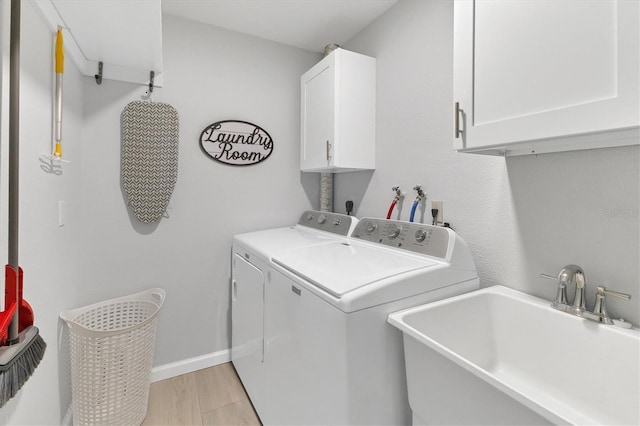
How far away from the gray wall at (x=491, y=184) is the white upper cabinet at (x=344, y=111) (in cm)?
8

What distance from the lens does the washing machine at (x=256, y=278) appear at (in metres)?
1.62

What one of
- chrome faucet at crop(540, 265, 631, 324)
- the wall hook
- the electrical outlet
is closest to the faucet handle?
chrome faucet at crop(540, 265, 631, 324)

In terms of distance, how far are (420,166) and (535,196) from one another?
64 centimetres

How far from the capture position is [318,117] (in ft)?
7.19

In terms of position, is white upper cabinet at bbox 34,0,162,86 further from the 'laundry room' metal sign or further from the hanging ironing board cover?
the 'laundry room' metal sign

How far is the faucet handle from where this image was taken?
0.99m

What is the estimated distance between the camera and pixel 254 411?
183cm

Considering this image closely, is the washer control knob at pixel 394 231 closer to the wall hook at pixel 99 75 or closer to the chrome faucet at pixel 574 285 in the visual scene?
the chrome faucet at pixel 574 285

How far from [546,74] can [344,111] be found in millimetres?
1273

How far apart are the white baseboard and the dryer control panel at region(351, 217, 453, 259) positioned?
1408 millimetres

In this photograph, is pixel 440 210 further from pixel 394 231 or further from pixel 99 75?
pixel 99 75

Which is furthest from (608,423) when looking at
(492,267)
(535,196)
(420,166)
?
(420,166)

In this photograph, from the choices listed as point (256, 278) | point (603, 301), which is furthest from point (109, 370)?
point (603, 301)

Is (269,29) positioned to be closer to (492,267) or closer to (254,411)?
(492,267)
